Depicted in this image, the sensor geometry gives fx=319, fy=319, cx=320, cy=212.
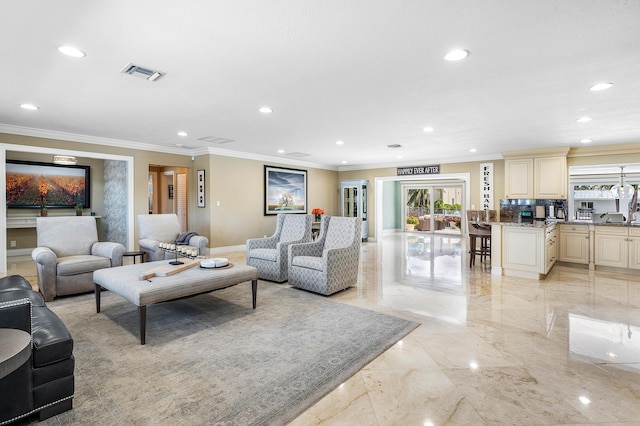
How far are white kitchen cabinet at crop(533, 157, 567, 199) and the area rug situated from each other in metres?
5.60

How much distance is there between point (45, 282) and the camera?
388cm

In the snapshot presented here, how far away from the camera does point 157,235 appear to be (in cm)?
576

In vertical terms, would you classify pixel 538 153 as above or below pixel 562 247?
above

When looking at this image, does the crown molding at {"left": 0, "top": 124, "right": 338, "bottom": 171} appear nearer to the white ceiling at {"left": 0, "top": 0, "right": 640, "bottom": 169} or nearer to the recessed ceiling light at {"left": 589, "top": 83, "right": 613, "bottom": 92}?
the white ceiling at {"left": 0, "top": 0, "right": 640, "bottom": 169}

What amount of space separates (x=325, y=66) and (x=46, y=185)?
8199mm

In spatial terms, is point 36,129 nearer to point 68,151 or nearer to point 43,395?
point 68,151

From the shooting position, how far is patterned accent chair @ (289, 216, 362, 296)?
4.25 metres

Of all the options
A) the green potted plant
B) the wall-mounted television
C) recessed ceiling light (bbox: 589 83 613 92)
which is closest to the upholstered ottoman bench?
recessed ceiling light (bbox: 589 83 613 92)

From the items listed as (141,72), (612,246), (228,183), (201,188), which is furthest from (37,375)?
(612,246)

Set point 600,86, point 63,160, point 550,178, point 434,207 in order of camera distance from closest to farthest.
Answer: point 600,86 → point 550,178 → point 63,160 → point 434,207

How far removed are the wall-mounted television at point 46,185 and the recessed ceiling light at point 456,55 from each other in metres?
8.80

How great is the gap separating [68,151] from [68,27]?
454 cm

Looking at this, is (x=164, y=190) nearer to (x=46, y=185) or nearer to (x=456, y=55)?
(x=46, y=185)

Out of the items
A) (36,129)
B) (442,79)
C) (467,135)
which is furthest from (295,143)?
(36,129)
